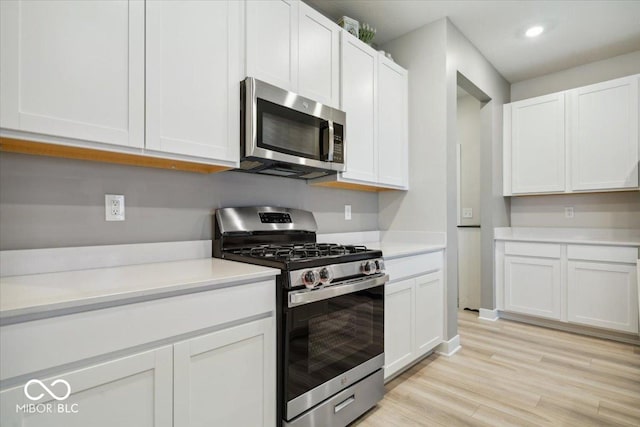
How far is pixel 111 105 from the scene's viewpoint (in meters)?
1.26

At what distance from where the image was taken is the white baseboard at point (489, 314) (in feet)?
11.7

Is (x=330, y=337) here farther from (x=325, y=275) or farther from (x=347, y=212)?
(x=347, y=212)

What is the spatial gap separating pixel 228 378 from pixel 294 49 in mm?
1752

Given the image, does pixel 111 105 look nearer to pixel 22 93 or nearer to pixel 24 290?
pixel 22 93

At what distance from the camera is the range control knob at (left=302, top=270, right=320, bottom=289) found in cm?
142

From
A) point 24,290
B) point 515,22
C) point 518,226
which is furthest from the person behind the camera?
point 518,226

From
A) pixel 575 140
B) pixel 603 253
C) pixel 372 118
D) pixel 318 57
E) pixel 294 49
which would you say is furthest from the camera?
pixel 575 140

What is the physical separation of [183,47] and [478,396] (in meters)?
2.55

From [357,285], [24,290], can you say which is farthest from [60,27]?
[357,285]

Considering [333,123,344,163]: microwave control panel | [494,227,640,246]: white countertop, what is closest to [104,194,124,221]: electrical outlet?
[333,123,344,163]: microwave control panel

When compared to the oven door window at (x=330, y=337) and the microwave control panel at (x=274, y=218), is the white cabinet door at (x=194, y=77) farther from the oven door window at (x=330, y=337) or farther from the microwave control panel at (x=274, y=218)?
the oven door window at (x=330, y=337)

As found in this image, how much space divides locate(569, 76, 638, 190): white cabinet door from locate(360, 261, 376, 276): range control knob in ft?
9.22

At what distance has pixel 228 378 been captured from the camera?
4.06 ft

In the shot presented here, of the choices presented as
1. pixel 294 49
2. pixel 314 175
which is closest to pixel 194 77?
pixel 294 49
